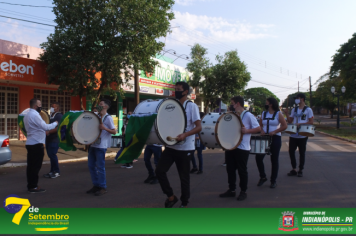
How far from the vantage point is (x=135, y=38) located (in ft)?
40.2

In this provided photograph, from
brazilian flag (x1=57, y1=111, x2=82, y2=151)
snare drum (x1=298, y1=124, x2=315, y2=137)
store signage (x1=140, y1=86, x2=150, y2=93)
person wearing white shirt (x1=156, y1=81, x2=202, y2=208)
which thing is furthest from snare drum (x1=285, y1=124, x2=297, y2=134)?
store signage (x1=140, y1=86, x2=150, y2=93)

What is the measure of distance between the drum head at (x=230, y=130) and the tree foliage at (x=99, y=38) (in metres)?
8.18

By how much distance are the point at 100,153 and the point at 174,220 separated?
2140 millimetres

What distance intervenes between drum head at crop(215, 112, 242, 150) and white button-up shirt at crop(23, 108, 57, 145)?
3384 mm

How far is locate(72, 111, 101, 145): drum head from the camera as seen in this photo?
5328mm

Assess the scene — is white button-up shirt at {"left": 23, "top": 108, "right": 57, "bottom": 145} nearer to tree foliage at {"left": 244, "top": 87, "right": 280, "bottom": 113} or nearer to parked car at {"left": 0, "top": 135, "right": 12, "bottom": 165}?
parked car at {"left": 0, "top": 135, "right": 12, "bottom": 165}

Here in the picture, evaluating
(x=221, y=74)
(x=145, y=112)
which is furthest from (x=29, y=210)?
(x=221, y=74)

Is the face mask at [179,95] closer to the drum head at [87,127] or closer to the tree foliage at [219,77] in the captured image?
the drum head at [87,127]

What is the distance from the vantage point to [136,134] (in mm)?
4234

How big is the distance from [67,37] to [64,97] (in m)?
5.07

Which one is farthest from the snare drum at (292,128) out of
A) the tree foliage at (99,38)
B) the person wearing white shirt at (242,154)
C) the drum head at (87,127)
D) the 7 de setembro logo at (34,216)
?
the tree foliage at (99,38)

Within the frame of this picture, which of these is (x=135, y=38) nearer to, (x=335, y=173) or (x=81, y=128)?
(x=81, y=128)

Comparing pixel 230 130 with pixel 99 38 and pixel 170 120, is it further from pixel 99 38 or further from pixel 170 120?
pixel 99 38

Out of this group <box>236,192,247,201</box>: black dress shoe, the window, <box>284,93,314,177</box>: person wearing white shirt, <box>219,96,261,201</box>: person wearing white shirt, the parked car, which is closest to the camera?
<box>219,96,261,201</box>: person wearing white shirt
